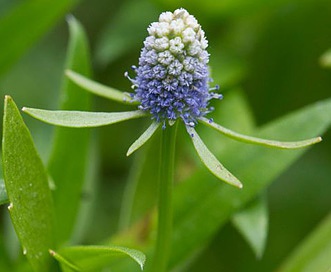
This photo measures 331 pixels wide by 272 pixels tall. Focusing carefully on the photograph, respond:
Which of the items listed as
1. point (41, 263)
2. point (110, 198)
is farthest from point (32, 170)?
point (110, 198)

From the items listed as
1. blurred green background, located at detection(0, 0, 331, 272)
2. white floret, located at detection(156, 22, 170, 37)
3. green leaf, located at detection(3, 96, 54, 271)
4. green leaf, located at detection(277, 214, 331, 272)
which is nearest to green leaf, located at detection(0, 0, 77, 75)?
blurred green background, located at detection(0, 0, 331, 272)

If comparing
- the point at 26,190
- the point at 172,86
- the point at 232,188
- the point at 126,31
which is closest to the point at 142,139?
the point at 172,86

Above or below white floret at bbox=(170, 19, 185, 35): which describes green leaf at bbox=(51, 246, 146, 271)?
below

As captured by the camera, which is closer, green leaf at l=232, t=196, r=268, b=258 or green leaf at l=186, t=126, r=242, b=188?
green leaf at l=186, t=126, r=242, b=188

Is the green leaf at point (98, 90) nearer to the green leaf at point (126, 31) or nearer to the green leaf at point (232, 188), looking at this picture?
the green leaf at point (232, 188)

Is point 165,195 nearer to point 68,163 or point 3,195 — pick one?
point 3,195

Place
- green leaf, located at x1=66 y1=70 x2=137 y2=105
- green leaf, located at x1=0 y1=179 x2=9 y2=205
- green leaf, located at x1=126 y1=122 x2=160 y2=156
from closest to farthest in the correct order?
green leaf, located at x1=126 y1=122 x2=160 y2=156 < green leaf, located at x1=0 y1=179 x2=9 y2=205 < green leaf, located at x1=66 y1=70 x2=137 y2=105

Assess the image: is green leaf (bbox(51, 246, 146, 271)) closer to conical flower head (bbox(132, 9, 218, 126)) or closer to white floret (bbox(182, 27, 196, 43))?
conical flower head (bbox(132, 9, 218, 126))
